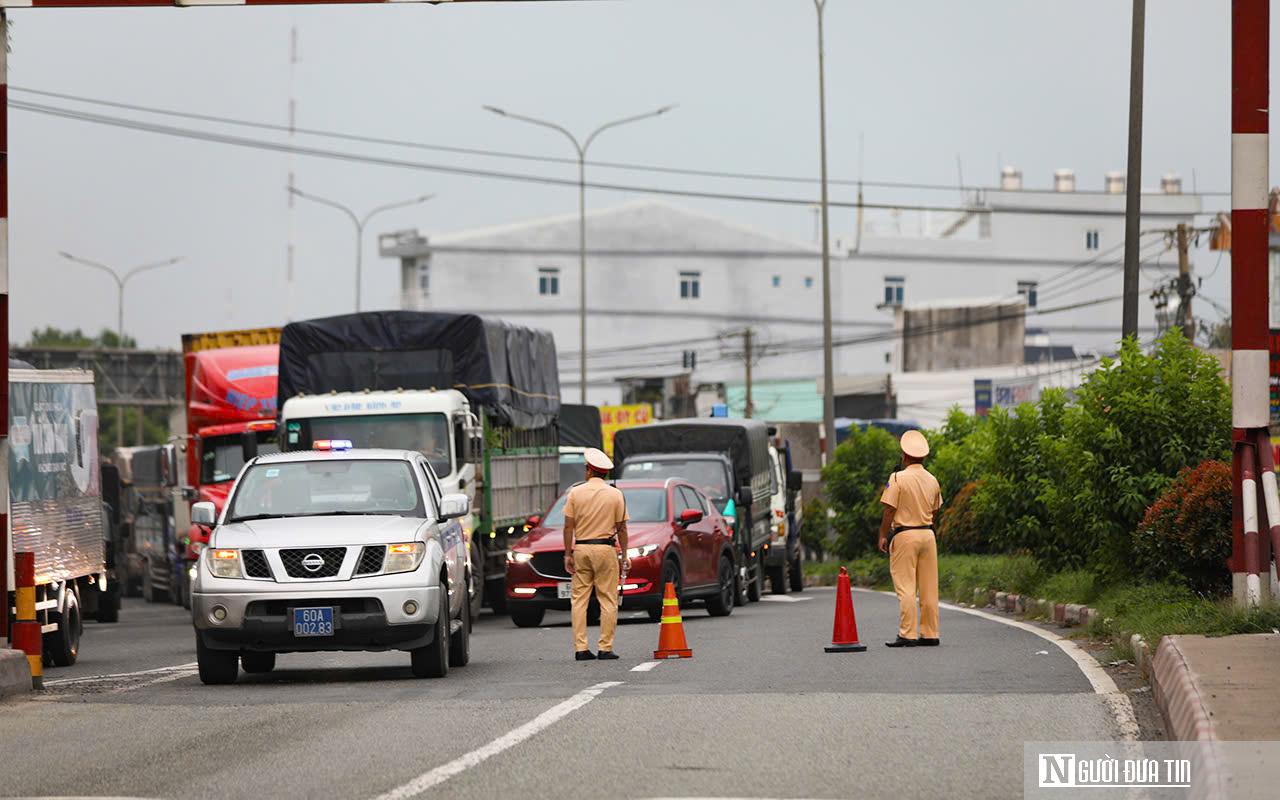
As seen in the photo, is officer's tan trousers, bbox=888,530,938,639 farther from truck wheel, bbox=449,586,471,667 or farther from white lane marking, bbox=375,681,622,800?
white lane marking, bbox=375,681,622,800

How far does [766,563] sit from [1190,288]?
21646 mm

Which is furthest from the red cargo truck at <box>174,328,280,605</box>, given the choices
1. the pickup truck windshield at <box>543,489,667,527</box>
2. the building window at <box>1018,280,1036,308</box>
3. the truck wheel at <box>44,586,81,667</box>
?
the building window at <box>1018,280,1036,308</box>

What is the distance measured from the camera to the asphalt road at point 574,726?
8.51 m

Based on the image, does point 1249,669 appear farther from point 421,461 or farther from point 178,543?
point 178,543

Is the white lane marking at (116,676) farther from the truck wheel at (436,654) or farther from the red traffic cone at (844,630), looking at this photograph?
the red traffic cone at (844,630)

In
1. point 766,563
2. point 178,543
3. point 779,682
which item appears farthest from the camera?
point 178,543

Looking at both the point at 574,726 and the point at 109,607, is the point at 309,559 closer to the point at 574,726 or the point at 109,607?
the point at 574,726

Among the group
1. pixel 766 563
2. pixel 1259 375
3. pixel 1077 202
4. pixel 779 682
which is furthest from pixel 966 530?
pixel 1077 202

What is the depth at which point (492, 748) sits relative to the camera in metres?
9.50

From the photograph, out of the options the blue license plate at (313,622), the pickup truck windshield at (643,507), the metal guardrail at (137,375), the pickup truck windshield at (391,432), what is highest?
the metal guardrail at (137,375)

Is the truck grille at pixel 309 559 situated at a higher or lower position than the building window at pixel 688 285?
lower

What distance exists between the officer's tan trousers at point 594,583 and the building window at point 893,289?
8268 cm

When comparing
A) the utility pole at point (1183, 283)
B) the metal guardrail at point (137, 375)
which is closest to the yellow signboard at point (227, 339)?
the utility pole at point (1183, 283)

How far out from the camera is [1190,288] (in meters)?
47.8
